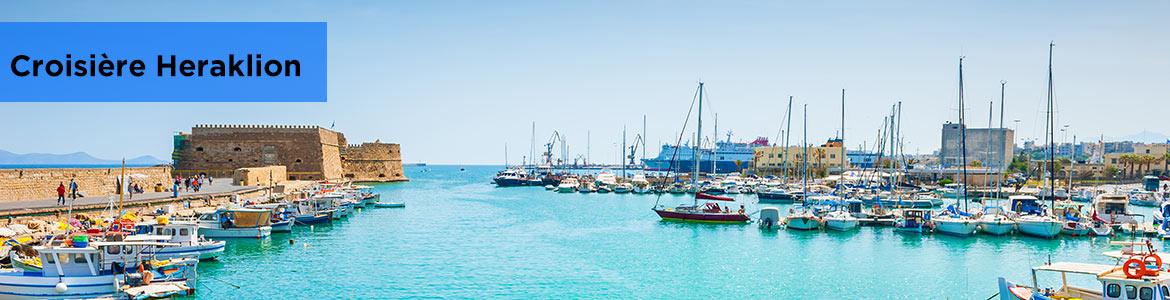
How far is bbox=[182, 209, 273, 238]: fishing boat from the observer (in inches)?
1114

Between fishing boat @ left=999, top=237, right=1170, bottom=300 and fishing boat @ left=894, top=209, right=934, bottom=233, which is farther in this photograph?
fishing boat @ left=894, top=209, right=934, bottom=233

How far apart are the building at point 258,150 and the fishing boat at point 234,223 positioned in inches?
1518

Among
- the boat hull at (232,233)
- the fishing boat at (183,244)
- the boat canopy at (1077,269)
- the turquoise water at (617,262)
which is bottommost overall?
the turquoise water at (617,262)

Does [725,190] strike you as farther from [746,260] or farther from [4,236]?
[4,236]

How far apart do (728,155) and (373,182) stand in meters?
66.8

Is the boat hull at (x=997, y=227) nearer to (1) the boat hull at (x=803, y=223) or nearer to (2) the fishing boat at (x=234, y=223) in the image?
(1) the boat hull at (x=803, y=223)

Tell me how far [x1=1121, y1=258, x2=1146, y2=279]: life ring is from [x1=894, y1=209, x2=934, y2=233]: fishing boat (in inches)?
764

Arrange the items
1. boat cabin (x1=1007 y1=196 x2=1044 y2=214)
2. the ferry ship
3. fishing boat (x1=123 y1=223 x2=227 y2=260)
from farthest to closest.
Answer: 1. the ferry ship
2. boat cabin (x1=1007 y1=196 x2=1044 y2=214)
3. fishing boat (x1=123 y1=223 x2=227 y2=260)

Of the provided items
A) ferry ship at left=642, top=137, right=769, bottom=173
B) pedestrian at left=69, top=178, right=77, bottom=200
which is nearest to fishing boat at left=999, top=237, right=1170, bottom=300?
pedestrian at left=69, top=178, right=77, bottom=200

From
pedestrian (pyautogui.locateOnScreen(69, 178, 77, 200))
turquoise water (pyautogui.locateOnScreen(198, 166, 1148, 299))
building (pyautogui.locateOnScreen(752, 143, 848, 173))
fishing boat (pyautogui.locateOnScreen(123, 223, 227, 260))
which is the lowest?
turquoise water (pyautogui.locateOnScreen(198, 166, 1148, 299))

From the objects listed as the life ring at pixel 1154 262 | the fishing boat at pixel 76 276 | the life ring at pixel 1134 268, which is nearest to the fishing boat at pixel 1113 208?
the life ring at pixel 1154 262

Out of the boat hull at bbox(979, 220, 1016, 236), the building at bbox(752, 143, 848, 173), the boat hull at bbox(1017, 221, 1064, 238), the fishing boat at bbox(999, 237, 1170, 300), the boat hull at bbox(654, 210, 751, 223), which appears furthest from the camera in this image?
the building at bbox(752, 143, 848, 173)

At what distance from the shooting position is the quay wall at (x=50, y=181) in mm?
29656

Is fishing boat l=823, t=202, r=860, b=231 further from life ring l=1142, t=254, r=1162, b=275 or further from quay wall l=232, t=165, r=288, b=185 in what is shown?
quay wall l=232, t=165, r=288, b=185
